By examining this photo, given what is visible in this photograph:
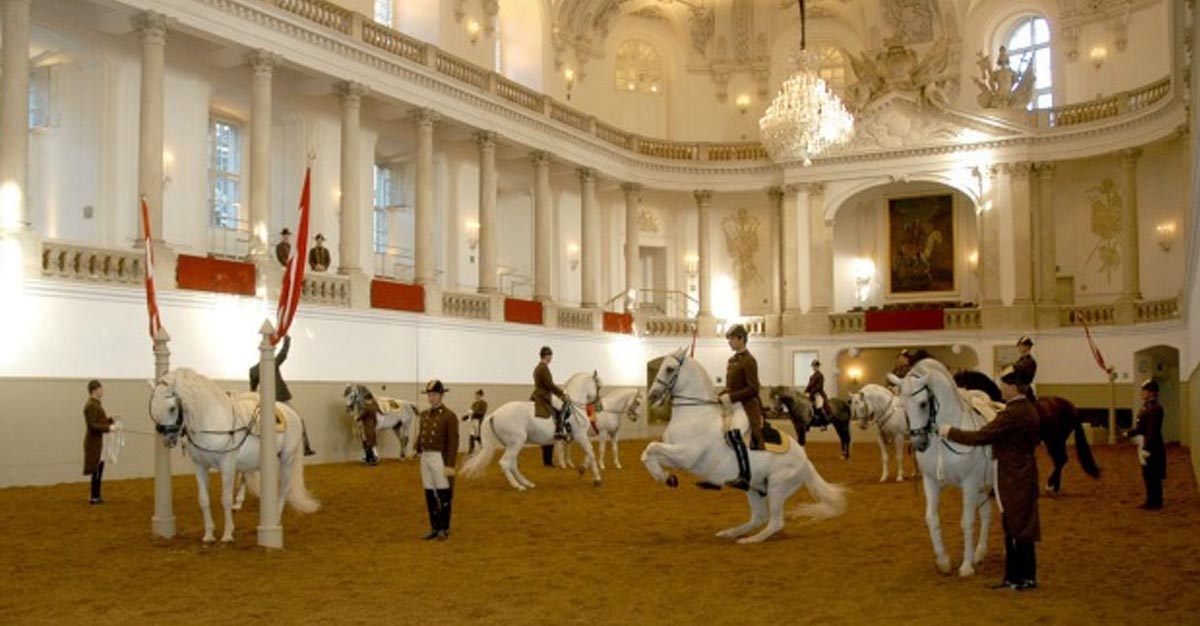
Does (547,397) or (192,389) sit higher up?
(192,389)

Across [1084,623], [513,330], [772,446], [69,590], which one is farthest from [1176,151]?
[69,590]

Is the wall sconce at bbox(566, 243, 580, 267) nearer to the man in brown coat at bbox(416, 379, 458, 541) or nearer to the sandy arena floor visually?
the sandy arena floor

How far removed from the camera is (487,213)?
2845cm

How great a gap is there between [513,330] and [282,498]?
17.5 m

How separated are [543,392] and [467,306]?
37.2 ft

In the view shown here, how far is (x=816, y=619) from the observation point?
6902 mm

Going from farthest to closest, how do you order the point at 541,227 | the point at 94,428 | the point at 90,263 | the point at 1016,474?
the point at 541,227 → the point at 90,263 → the point at 94,428 → the point at 1016,474

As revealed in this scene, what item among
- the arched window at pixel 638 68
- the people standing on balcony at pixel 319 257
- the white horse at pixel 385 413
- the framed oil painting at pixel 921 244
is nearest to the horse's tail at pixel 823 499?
the white horse at pixel 385 413

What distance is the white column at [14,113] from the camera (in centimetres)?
1686

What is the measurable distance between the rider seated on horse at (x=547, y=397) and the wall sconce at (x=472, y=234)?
48.9 ft

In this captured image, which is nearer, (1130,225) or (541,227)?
(1130,225)

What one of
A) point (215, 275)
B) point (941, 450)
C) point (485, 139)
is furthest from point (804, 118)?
point (941, 450)

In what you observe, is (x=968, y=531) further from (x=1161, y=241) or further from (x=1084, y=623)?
(x=1161, y=241)

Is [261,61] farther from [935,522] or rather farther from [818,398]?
[935,522]
